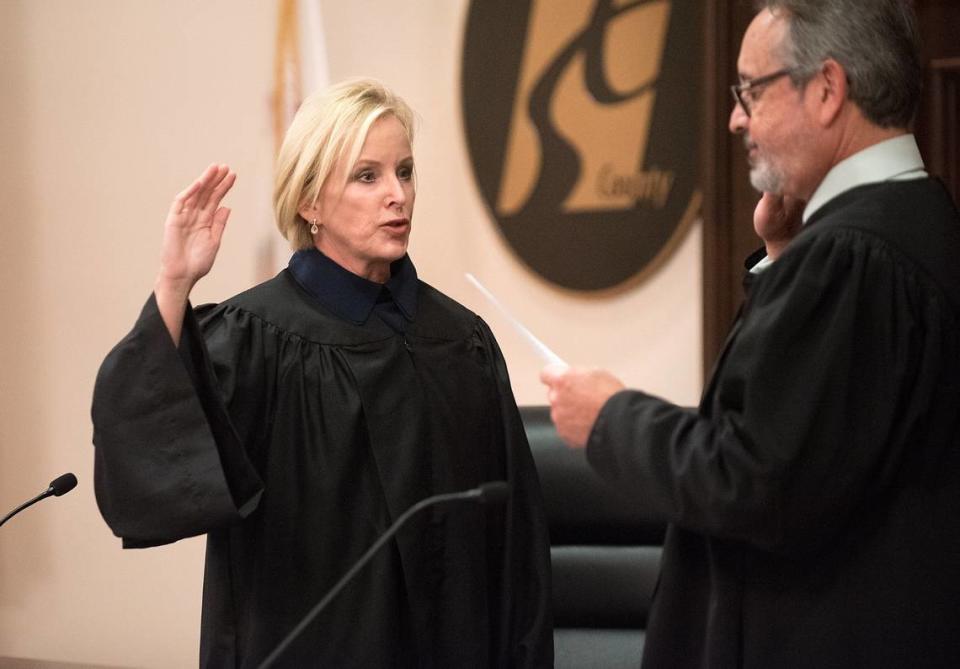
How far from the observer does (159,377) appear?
5.82 ft

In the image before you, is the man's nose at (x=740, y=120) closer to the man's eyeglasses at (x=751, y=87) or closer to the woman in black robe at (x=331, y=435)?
the man's eyeglasses at (x=751, y=87)

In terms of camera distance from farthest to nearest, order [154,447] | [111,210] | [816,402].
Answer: [111,210] < [154,447] < [816,402]

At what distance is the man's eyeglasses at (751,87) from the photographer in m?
1.57

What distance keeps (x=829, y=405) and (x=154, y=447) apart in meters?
0.99

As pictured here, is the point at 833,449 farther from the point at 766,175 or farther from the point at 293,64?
the point at 293,64

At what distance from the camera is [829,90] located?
1.54 metres

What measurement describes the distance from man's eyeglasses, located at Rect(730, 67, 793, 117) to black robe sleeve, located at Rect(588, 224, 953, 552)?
235mm

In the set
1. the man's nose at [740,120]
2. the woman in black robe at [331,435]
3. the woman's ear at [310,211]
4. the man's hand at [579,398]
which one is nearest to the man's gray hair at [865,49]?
the man's nose at [740,120]

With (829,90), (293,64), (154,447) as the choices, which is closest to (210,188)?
(154,447)

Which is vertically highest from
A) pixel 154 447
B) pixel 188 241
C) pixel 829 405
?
pixel 188 241

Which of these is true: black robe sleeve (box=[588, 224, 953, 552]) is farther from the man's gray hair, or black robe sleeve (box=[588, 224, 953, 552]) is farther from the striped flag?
the striped flag

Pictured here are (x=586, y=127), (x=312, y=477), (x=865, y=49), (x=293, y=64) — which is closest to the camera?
(x=865, y=49)

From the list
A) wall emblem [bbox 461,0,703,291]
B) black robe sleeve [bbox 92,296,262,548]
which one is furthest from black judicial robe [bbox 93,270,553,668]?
wall emblem [bbox 461,0,703,291]

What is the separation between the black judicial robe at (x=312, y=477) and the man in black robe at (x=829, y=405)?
1.54ft
